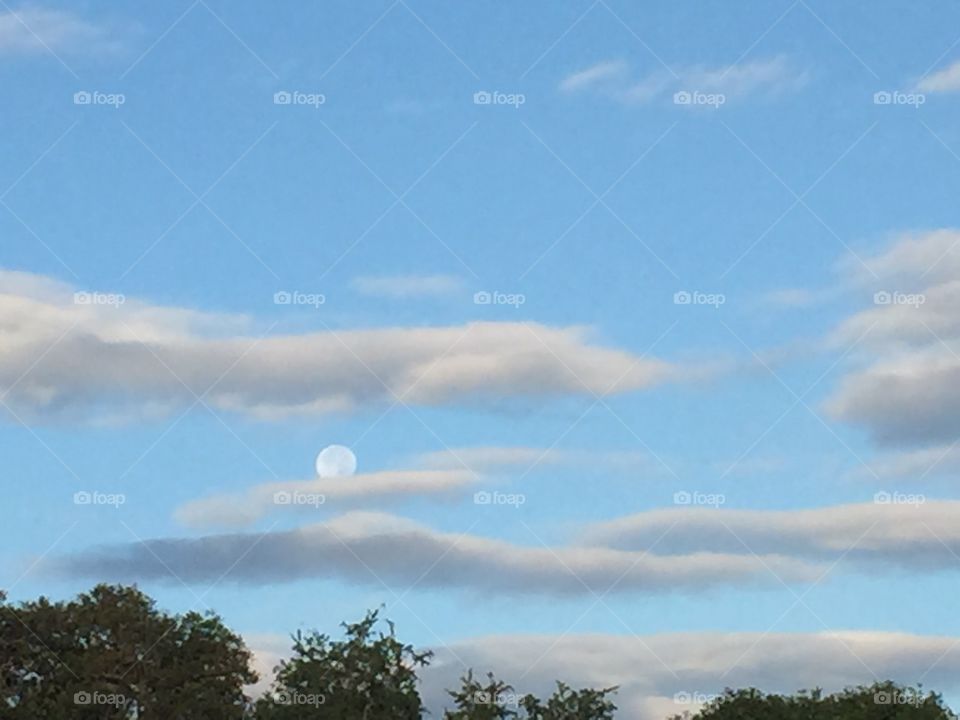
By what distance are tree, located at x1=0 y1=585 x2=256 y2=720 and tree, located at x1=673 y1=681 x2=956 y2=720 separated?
92.6ft

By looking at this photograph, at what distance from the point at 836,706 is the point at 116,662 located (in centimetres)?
4094

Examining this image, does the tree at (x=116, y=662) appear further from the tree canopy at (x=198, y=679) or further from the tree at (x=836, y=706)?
the tree at (x=836, y=706)

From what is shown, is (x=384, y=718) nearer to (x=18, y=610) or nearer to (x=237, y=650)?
(x=237, y=650)

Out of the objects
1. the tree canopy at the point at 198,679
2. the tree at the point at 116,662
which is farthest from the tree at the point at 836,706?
the tree at the point at 116,662

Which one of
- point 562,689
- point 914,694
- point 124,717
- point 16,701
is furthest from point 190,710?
point 914,694

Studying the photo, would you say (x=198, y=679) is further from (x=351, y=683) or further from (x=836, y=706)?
(x=836, y=706)

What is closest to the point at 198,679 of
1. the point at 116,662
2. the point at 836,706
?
the point at 116,662

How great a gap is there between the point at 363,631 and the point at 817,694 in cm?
2935

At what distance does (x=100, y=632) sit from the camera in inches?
3346

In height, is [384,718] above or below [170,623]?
below

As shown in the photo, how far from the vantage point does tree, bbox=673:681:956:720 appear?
8019 cm

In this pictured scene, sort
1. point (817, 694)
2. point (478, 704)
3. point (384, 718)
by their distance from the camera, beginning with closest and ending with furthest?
point (384, 718), point (478, 704), point (817, 694)

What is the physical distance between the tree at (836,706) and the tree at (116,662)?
28217 mm

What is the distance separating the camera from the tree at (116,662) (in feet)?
261
